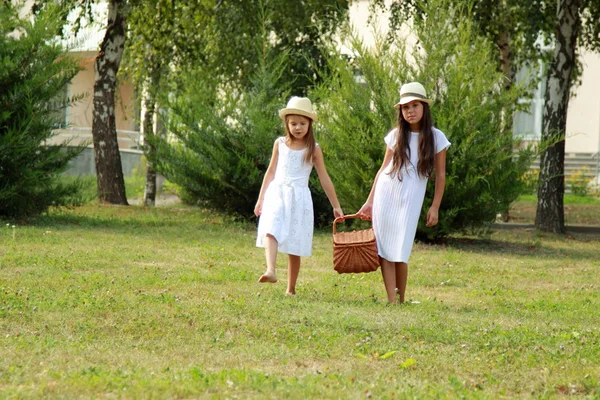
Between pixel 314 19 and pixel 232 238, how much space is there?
7.35 metres

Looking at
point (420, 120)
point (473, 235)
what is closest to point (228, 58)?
point (473, 235)

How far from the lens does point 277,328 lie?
6586mm

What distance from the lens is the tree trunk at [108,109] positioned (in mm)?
16391

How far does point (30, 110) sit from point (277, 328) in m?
7.73

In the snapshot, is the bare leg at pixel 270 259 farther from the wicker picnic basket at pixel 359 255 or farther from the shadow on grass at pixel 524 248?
the shadow on grass at pixel 524 248

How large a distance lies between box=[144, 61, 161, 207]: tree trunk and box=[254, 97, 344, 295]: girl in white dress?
7864mm

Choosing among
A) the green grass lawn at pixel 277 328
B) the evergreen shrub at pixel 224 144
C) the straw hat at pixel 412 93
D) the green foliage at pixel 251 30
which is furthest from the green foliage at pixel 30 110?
the straw hat at pixel 412 93

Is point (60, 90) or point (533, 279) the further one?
point (60, 90)

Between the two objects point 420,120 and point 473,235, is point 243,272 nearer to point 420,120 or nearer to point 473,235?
point 420,120

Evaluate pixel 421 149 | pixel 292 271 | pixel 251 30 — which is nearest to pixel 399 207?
pixel 421 149

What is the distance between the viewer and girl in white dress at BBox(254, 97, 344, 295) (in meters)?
7.99

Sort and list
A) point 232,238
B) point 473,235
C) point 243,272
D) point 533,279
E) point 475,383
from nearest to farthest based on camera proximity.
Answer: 1. point 475,383
2. point 243,272
3. point 533,279
4. point 232,238
5. point 473,235

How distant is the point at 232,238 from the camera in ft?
42.9

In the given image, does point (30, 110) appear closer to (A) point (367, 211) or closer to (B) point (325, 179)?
(B) point (325, 179)
